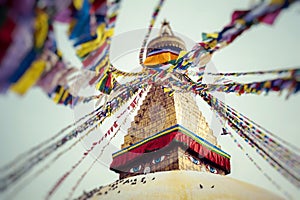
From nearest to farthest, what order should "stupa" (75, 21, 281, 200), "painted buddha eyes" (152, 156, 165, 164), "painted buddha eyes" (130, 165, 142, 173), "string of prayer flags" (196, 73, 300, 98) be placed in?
"string of prayer flags" (196, 73, 300, 98)
"stupa" (75, 21, 281, 200)
"painted buddha eyes" (152, 156, 165, 164)
"painted buddha eyes" (130, 165, 142, 173)

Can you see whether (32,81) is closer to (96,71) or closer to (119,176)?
(96,71)

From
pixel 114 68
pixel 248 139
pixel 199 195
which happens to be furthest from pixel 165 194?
pixel 114 68

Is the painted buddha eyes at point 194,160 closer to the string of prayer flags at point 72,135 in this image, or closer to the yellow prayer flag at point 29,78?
the string of prayer flags at point 72,135

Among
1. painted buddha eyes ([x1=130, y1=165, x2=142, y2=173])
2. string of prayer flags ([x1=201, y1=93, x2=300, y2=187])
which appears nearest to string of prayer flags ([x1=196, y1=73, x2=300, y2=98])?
string of prayer flags ([x1=201, y1=93, x2=300, y2=187])

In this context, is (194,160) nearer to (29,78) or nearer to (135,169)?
(135,169)

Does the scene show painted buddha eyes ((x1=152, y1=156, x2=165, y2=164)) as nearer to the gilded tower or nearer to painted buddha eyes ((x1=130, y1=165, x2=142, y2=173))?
the gilded tower

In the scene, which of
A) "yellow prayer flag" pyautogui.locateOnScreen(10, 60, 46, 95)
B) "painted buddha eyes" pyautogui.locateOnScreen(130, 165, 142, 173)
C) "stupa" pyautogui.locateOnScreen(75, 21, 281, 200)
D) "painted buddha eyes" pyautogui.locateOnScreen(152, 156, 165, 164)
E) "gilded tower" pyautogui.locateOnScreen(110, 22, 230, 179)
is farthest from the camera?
"painted buddha eyes" pyautogui.locateOnScreen(130, 165, 142, 173)

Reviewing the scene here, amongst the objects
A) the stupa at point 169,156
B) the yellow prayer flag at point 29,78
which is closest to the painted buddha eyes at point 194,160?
the stupa at point 169,156

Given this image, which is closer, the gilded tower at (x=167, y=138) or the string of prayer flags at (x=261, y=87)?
the string of prayer flags at (x=261, y=87)

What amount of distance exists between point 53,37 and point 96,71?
1.66 m

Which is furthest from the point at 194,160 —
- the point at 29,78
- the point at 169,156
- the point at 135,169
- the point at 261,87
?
the point at 29,78

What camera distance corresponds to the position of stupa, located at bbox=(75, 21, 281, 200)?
24.3ft

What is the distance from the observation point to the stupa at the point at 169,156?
24.3ft

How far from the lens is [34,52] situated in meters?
2.98
